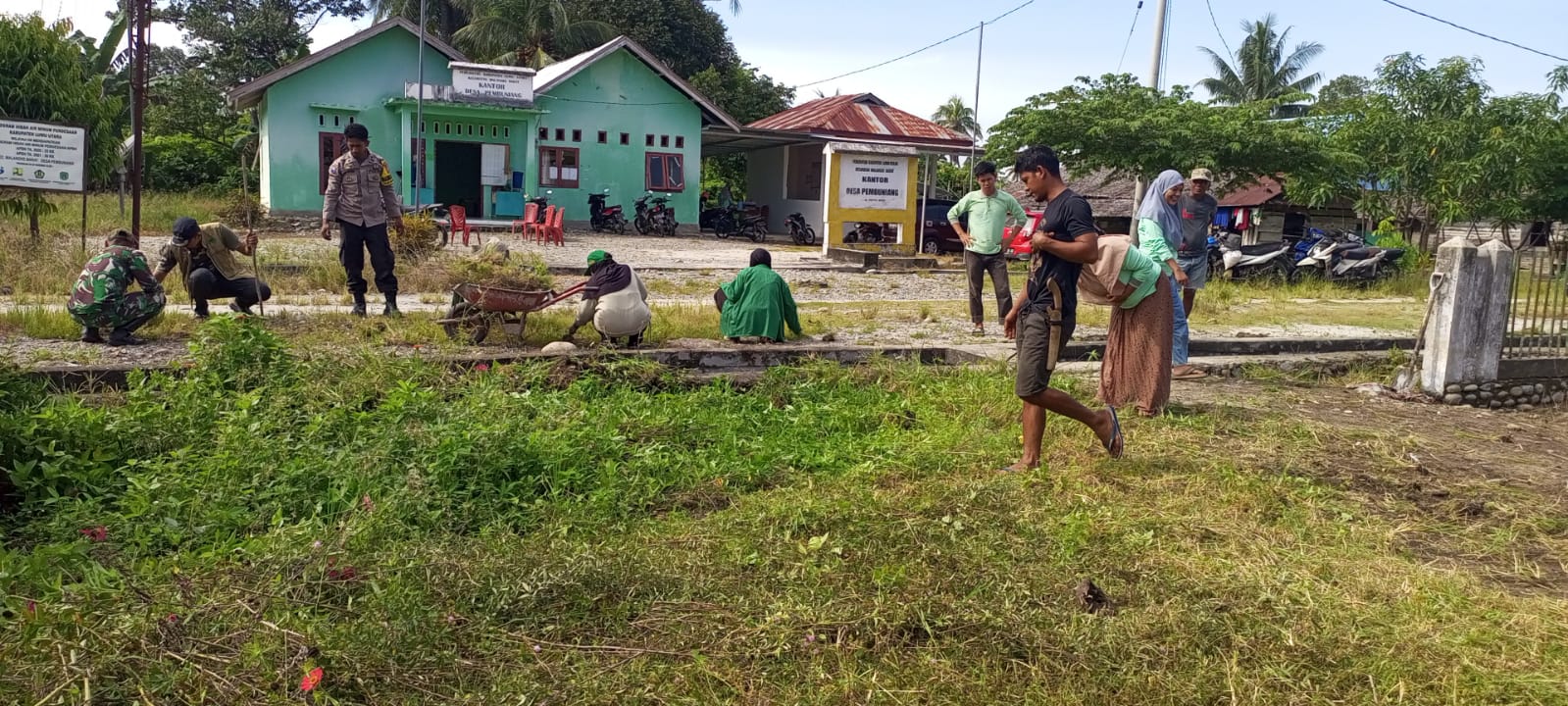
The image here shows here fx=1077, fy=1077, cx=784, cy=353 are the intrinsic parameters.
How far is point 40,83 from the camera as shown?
13.3 m

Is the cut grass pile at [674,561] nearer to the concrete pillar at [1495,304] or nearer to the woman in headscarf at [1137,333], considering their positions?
the woman in headscarf at [1137,333]

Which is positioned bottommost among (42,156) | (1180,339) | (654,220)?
(1180,339)

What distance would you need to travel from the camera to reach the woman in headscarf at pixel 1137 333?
564cm

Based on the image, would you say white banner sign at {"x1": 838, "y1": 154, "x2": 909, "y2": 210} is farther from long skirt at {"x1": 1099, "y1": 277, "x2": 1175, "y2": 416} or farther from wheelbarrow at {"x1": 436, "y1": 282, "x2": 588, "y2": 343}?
long skirt at {"x1": 1099, "y1": 277, "x2": 1175, "y2": 416}

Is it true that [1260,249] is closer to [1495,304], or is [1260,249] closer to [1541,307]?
[1541,307]

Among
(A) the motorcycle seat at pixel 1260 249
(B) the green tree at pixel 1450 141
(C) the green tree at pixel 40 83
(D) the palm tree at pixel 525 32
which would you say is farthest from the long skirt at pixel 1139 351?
(D) the palm tree at pixel 525 32

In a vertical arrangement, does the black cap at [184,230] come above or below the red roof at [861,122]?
below

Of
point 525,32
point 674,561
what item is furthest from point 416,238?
point 525,32

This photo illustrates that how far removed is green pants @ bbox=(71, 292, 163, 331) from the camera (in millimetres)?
7078

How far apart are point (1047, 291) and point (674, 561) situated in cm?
224

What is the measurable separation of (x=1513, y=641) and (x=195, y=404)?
540cm

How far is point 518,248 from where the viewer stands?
18.2 m

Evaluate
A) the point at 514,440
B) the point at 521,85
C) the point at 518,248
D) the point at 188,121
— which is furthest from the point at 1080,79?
the point at 188,121

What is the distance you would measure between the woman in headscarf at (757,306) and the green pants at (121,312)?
13.0 ft
